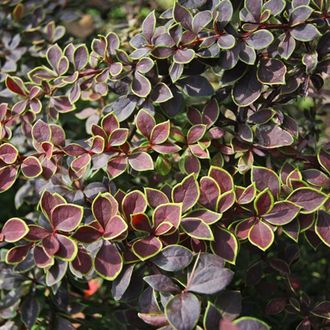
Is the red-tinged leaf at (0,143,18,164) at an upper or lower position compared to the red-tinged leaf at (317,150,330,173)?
upper

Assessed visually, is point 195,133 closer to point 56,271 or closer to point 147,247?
point 147,247

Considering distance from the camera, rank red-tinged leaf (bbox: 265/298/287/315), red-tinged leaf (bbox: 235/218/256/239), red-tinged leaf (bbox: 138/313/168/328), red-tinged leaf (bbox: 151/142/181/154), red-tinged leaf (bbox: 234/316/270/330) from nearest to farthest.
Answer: red-tinged leaf (bbox: 234/316/270/330) < red-tinged leaf (bbox: 138/313/168/328) < red-tinged leaf (bbox: 235/218/256/239) < red-tinged leaf (bbox: 151/142/181/154) < red-tinged leaf (bbox: 265/298/287/315)

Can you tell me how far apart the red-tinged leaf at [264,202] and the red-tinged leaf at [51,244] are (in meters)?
0.42

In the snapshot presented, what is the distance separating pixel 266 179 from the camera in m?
1.23

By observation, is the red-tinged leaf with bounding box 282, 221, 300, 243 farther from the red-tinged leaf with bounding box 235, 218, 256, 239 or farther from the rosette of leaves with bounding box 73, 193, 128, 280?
the rosette of leaves with bounding box 73, 193, 128, 280

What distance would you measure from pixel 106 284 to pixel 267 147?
767 mm

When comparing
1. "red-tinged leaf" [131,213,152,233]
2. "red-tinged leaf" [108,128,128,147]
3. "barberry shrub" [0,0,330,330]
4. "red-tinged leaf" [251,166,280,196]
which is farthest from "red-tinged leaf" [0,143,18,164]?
"red-tinged leaf" [251,166,280,196]

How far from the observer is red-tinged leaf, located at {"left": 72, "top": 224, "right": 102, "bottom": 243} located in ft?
3.60

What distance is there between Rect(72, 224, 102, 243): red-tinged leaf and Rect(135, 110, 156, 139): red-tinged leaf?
0.30m

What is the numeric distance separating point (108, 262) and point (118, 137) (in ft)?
1.03

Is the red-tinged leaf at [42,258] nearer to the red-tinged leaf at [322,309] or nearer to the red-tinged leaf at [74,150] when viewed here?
the red-tinged leaf at [74,150]

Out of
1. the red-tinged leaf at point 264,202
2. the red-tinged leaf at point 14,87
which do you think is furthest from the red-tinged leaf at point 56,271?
the red-tinged leaf at point 14,87

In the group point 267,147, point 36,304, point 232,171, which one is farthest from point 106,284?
point 267,147

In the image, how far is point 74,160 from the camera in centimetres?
127
